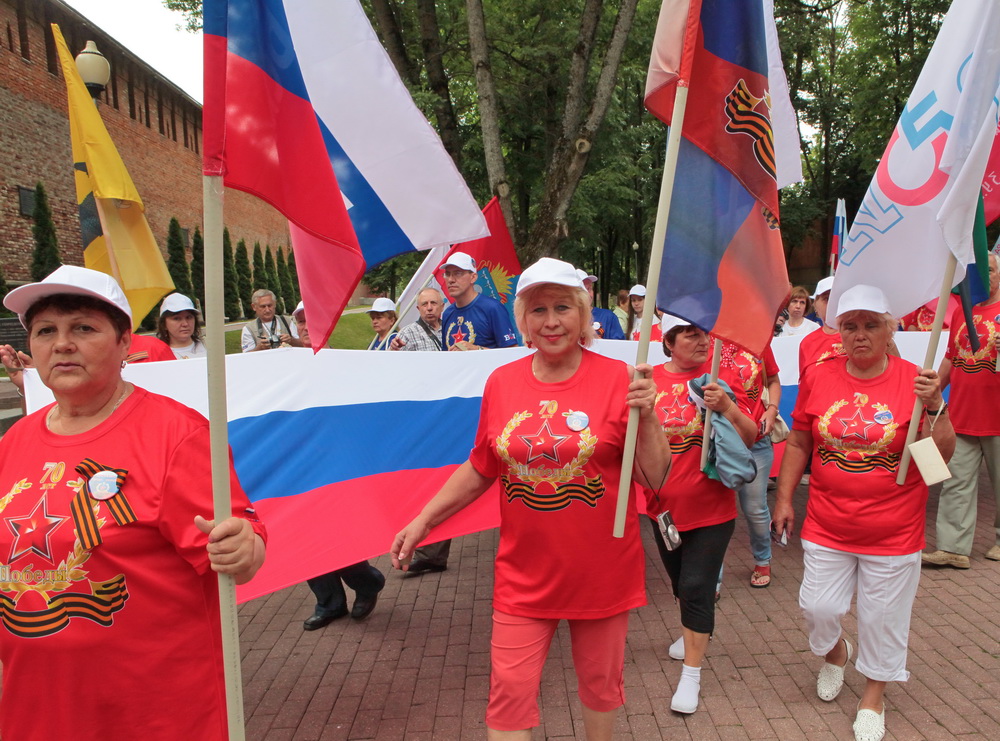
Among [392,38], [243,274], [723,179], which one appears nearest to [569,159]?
[392,38]

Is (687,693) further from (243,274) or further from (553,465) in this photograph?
(243,274)

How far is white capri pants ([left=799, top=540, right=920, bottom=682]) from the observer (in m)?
3.30

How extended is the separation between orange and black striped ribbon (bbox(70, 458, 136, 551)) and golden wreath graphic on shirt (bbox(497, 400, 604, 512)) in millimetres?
1233

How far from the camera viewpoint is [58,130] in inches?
1030

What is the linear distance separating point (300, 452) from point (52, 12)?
28454 millimetres

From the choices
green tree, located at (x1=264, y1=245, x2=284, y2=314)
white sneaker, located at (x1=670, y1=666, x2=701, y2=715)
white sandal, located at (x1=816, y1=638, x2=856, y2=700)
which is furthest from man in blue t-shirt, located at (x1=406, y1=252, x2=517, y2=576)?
green tree, located at (x1=264, y1=245, x2=284, y2=314)

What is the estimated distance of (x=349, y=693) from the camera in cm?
395

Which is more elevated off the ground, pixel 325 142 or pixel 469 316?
pixel 325 142

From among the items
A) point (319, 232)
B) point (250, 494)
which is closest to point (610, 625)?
point (319, 232)

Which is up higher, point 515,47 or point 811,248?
point 515,47

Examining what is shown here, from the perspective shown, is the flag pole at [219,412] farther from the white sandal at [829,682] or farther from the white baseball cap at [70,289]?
the white sandal at [829,682]

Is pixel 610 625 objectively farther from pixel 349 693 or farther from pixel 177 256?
pixel 177 256

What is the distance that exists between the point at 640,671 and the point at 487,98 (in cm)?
831

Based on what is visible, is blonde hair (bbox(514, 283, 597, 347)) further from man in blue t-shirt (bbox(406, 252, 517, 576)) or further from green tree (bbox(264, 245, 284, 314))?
green tree (bbox(264, 245, 284, 314))
